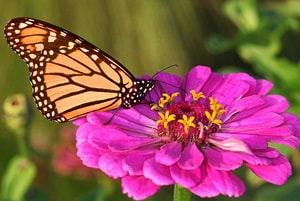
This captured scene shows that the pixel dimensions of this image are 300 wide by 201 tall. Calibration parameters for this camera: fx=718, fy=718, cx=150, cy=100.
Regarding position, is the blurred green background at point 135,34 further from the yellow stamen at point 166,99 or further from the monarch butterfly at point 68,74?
the yellow stamen at point 166,99

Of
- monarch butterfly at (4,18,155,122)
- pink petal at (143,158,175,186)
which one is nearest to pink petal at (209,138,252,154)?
pink petal at (143,158,175,186)

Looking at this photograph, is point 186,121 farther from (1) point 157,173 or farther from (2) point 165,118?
(1) point 157,173

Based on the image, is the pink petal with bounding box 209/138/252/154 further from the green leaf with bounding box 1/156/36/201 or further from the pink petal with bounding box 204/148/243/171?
the green leaf with bounding box 1/156/36/201

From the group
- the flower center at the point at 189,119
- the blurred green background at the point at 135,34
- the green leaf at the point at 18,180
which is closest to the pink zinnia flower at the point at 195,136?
the flower center at the point at 189,119

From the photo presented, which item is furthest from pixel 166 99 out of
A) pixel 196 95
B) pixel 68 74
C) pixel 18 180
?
pixel 18 180

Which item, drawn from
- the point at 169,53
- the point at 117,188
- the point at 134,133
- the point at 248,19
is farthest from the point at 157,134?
the point at 169,53

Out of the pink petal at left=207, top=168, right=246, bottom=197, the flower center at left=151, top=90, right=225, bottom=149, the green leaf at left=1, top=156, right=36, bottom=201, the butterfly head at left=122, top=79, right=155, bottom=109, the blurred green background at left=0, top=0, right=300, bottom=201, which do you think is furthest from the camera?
the blurred green background at left=0, top=0, right=300, bottom=201
